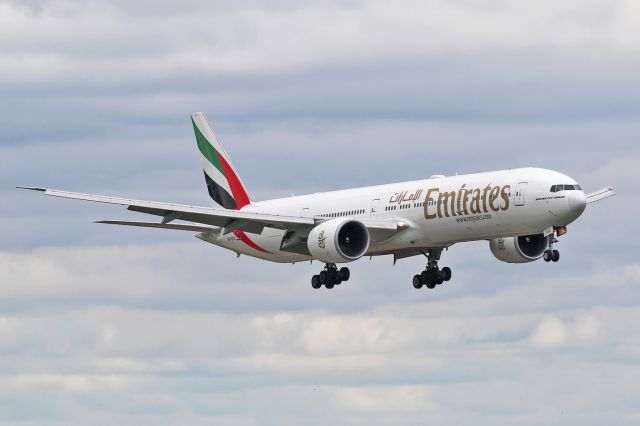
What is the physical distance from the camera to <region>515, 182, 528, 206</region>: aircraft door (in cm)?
10088

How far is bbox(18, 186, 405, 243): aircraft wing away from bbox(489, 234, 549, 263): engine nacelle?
24.3ft

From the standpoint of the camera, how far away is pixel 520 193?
332 ft

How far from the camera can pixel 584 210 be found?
102m

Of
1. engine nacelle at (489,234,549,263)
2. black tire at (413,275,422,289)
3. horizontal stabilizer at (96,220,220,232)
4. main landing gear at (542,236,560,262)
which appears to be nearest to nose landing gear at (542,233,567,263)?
main landing gear at (542,236,560,262)

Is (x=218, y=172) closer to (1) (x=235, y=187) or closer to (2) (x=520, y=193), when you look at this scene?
(1) (x=235, y=187)

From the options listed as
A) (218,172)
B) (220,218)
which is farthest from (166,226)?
(218,172)

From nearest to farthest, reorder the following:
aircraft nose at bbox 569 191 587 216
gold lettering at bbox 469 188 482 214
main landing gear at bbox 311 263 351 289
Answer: aircraft nose at bbox 569 191 587 216
gold lettering at bbox 469 188 482 214
main landing gear at bbox 311 263 351 289

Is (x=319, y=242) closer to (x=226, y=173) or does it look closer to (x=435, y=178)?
(x=435, y=178)

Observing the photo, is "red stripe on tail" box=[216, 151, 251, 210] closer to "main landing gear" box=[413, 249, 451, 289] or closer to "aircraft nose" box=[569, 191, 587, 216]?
"main landing gear" box=[413, 249, 451, 289]

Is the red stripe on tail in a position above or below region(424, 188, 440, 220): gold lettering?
above

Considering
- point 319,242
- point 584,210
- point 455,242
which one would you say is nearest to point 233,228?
point 319,242

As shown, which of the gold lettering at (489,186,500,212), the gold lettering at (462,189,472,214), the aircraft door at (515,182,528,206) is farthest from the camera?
the gold lettering at (462,189,472,214)

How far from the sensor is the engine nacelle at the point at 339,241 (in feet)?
344

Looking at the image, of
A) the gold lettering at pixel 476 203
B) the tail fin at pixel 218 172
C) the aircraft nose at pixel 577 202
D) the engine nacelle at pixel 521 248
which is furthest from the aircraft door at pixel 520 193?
the tail fin at pixel 218 172
